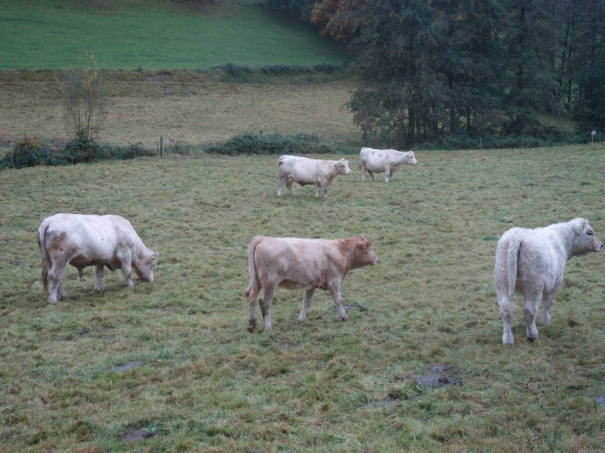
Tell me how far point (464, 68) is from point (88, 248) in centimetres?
3049

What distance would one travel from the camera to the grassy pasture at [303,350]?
5.31m

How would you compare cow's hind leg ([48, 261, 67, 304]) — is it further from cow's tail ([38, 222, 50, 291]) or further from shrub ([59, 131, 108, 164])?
shrub ([59, 131, 108, 164])

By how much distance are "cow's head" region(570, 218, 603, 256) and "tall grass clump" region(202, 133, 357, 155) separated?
21748 mm

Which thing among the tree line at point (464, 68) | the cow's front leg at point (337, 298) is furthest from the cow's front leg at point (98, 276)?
the tree line at point (464, 68)

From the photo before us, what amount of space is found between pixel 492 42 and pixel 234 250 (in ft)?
102

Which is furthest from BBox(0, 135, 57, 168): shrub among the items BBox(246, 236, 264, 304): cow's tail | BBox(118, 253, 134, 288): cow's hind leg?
BBox(246, 236, 264, 304): cow's tail

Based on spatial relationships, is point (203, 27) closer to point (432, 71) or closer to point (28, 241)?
point (432, 71)

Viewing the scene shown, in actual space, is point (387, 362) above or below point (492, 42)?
below

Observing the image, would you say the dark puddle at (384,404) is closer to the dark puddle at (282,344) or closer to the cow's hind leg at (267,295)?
the dark puddle at (282,344)

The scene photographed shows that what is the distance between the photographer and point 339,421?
5.57 metres

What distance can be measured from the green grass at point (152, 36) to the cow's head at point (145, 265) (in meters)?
39.0

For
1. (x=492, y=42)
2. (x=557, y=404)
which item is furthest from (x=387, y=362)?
(x=492, y=42)

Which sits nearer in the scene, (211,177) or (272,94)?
(211,177)

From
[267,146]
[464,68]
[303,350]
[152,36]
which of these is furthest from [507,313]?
[152,36]
